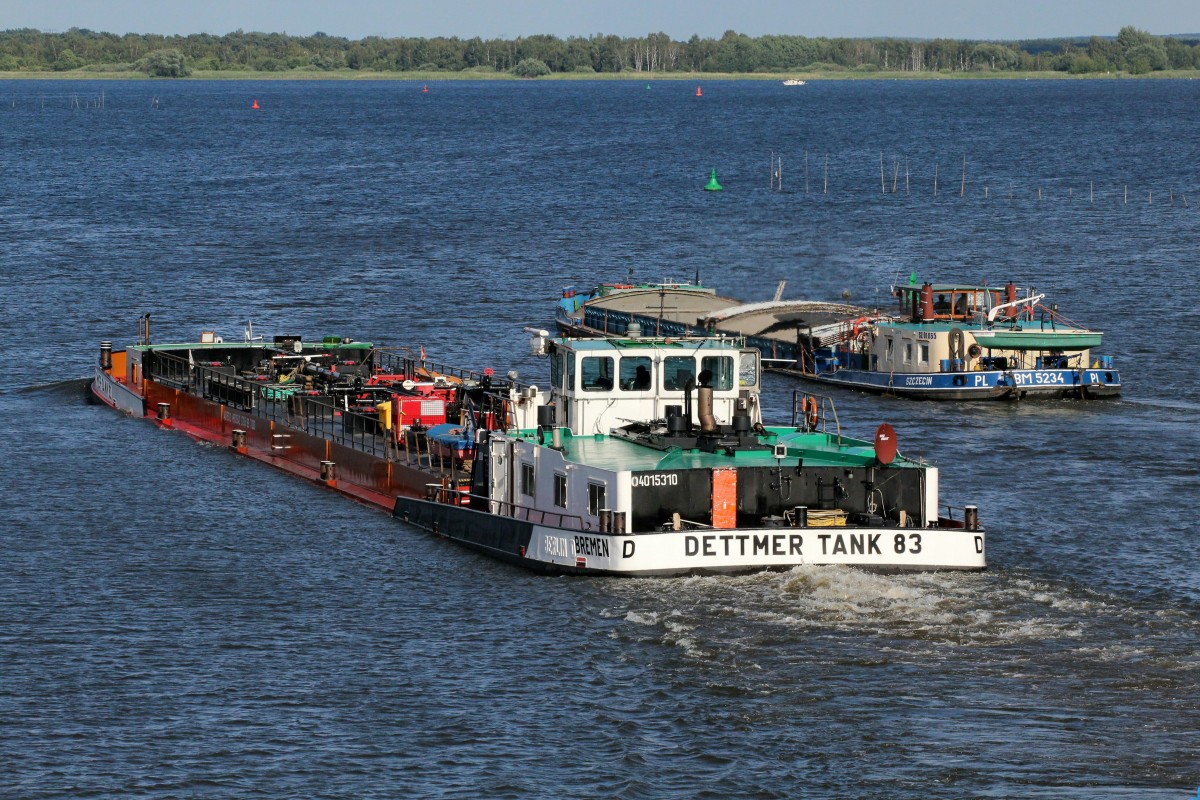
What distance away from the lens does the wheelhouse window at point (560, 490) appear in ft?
147

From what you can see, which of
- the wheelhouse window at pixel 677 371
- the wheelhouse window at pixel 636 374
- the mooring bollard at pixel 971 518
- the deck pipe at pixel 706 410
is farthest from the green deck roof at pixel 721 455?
the wheelhouse window at pixel 677 371

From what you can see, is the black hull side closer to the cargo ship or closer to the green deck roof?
the cargo ship

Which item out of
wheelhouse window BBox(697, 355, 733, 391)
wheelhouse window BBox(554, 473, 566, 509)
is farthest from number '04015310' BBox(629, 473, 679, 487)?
wheelhouse window BBox(697, 355, 733, 391)

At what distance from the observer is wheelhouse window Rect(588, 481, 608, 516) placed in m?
42.7

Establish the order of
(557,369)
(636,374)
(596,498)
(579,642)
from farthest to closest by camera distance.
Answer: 1. (557,369)
2. (636,374)
3. (596,498)
4. (579,642)

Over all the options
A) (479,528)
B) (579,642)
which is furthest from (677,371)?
(579,642)

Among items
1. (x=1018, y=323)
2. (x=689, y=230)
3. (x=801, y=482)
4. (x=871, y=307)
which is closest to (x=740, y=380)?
(x=801, y=482)

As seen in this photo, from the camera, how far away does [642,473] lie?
42500 millimetres

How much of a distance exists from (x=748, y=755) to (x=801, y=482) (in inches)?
444

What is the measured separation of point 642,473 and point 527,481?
17.1 ft

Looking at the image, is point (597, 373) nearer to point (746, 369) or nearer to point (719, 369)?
point (719, 369)

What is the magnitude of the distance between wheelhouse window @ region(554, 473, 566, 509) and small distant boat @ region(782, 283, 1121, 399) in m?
33.5

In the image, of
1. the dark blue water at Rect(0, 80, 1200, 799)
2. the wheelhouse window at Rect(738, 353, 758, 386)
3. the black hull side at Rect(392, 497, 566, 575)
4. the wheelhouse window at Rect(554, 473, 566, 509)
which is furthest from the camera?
the wheelhouse window at Rect(738, 353, 758, 386)

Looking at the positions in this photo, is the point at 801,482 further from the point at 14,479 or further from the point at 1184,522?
the point at 14,479
